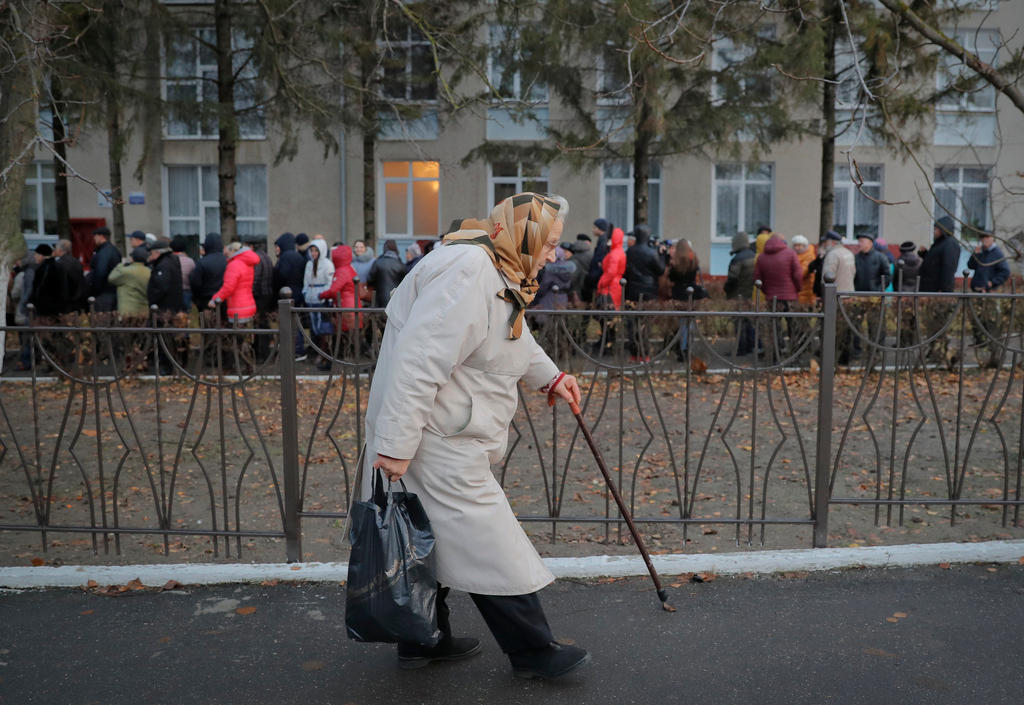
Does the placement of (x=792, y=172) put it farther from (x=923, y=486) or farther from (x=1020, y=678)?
(x=1020, y=678)

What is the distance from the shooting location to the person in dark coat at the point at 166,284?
1143cm

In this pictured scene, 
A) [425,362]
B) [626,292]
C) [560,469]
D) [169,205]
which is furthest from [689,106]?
[169,205]

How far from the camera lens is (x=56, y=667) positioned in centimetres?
385

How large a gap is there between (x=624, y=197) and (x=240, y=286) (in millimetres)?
15940

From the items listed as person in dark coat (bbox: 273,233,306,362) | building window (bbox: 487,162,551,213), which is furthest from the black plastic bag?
building window (bbox: 487,162,551,213)

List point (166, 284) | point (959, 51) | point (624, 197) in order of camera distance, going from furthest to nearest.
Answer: point (624, 197), point (166, 284), point (959, 51)

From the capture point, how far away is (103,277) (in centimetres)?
1223

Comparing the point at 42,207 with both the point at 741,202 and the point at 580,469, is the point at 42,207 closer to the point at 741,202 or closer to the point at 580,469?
the point at 741,202

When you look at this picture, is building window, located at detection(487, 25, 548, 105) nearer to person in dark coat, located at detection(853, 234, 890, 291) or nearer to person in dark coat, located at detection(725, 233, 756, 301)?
person in dark coat, located at detection(725, 233, 756, 301)

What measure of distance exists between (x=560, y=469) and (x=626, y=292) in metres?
5.41

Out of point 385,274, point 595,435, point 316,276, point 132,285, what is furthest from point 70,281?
point 595,435

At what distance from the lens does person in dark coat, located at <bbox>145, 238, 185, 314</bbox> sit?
11430 mm

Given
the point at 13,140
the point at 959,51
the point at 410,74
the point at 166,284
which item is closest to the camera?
the point at 959,51

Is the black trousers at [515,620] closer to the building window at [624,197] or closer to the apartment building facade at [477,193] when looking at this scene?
the apartment building facade at [477,193]
